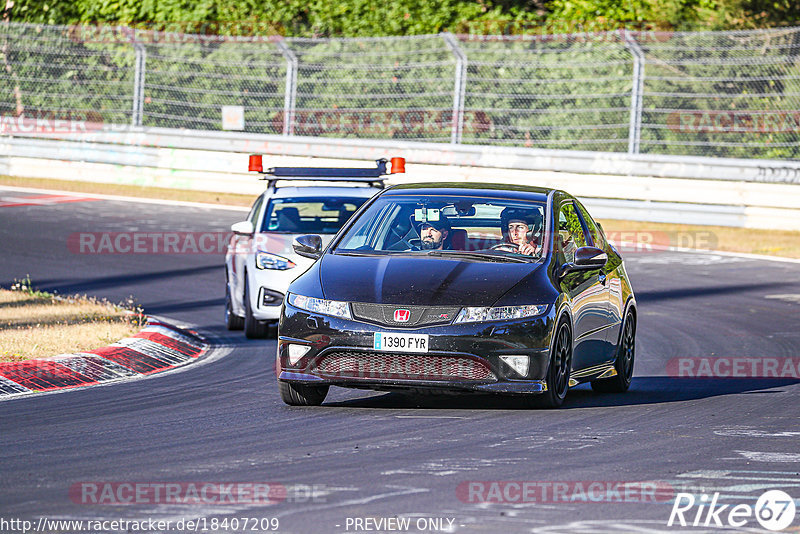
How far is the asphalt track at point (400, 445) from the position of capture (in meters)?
6.35

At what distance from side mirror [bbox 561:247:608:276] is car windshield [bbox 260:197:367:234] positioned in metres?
5.08

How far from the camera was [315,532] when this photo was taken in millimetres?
5941

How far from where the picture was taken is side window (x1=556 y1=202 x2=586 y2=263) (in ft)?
33.1

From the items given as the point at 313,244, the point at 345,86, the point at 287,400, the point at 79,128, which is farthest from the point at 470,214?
the point at 79,128

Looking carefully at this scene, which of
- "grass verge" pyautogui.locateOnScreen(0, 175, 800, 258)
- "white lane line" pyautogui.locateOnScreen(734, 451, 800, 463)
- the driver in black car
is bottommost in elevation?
"grass verge" pyautogui.locateOnScreen(0, 175, 800, 258)

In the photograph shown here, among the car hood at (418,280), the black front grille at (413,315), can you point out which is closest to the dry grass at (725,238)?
the car hood at (418,280)

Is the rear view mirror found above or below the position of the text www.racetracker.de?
above

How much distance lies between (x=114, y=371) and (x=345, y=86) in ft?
55.1

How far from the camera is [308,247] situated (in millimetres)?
10203

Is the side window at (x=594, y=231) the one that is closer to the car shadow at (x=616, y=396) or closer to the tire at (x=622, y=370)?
→ the tire at (x=622, y=370)

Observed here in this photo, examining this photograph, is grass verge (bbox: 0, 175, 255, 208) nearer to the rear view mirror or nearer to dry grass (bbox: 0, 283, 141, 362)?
dry grass (bbox: 0, 283, 141, 362)

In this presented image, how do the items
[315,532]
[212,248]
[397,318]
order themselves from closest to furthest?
1. [315,532]
2. [397,318]
3. [212,248]

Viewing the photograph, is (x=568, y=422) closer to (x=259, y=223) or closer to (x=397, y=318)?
(x=397, y=318)

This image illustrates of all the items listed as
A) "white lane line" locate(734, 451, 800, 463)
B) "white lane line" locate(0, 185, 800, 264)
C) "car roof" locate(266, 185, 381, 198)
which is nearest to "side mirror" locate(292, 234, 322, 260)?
"white lane line" locate(734, 451, 800, 463)
